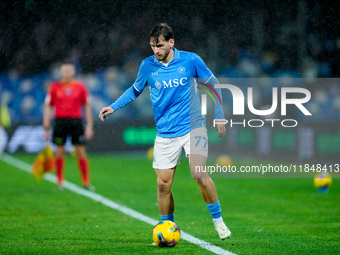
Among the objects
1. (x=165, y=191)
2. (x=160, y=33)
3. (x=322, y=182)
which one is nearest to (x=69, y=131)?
(x=322, y=182)

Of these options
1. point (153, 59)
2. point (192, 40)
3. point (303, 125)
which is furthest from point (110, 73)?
point (153, 59)

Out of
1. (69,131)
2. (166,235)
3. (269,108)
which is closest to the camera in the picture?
(166,235)

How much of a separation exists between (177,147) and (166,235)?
0.75 metres

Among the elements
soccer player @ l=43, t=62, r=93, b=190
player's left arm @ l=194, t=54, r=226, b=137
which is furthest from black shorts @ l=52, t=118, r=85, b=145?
player's left arm @ l=194, t=54, r=226, b=137

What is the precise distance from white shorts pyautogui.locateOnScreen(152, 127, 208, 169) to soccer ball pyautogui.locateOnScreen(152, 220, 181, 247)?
50cm

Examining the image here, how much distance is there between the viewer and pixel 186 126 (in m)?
5.68

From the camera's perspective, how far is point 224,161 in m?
13.7

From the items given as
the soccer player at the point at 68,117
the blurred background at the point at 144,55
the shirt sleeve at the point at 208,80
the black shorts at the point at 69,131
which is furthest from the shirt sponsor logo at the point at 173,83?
the blurred background at the point at 144,55

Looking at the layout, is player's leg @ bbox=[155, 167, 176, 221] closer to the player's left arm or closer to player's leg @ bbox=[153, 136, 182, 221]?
player's leg @ bbox=[153, 136, 182, 221]

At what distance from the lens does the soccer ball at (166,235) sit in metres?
5.43

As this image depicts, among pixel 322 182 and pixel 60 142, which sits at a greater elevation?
pixel 60 142

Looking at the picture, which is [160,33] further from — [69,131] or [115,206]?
[69,131]

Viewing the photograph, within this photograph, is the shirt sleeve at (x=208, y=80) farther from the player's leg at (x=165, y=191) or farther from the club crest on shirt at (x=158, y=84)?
the player's leg at (x=165, y=191)

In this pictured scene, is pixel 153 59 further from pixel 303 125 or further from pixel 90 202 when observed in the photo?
pixel 303 125
